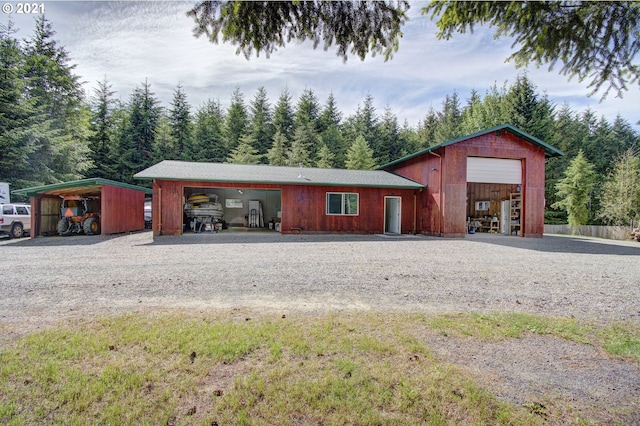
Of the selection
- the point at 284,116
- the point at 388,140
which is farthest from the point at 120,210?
the point at 388,140

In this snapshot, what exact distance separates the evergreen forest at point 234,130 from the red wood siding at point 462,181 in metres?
10.6

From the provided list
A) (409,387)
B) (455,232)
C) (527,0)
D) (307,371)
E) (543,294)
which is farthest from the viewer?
(455,232)

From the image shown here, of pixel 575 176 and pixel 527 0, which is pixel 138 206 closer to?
pixel 527 0

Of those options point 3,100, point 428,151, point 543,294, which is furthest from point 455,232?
point 3,100

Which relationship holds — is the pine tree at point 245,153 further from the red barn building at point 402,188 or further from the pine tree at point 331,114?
the red barn building at point 402,188

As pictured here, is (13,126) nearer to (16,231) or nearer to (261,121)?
(16,231)

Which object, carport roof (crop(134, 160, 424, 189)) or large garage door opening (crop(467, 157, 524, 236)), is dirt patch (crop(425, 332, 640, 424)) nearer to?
carport roof (crop(134, 160, 424, 189))

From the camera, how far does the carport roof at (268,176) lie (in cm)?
1373

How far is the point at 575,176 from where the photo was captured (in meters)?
23.9

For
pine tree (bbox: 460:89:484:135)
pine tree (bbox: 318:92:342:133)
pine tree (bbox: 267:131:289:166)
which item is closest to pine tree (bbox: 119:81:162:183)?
pine tree (bbox: 267:131:289:166)

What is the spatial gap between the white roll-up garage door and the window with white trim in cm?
543

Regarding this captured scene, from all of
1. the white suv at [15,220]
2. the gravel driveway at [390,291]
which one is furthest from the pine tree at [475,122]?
the white suv at [15,220]

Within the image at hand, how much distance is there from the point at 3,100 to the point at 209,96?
67.8ft

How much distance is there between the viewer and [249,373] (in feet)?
8.26
